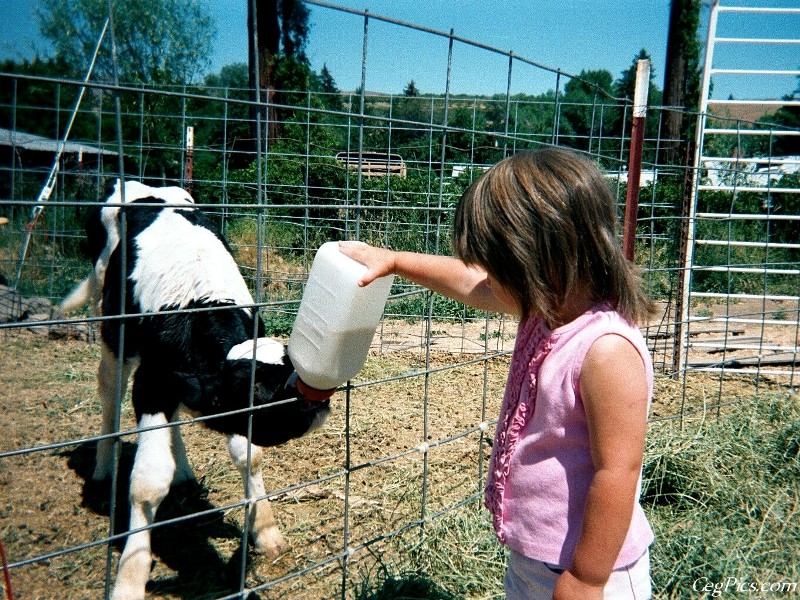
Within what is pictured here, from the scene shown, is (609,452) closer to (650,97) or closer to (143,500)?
(143,500)

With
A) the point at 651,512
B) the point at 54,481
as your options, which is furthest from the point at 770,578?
the point at 54,481

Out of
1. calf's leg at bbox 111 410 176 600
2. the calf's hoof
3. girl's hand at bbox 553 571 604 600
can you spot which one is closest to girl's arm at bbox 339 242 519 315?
girl's hand at bbox 553 571 604 600

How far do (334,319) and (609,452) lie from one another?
90 centimetres

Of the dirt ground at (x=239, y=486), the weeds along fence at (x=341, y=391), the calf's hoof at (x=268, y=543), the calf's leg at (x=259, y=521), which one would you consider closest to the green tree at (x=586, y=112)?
the weeds along fence at (x=341, y=391)

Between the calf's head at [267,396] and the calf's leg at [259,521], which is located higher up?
the calf's head at [267,396]

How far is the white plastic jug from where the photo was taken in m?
2.00

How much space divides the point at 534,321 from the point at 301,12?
68.3ft

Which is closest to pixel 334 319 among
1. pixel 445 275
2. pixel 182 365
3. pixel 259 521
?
pixel 445 275

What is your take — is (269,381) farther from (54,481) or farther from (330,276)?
(54,481)

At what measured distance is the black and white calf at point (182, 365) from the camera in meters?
2.64

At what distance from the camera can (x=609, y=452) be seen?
140 cm

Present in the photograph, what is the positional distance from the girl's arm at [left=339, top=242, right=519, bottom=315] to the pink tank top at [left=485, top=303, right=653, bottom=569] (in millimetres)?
442
